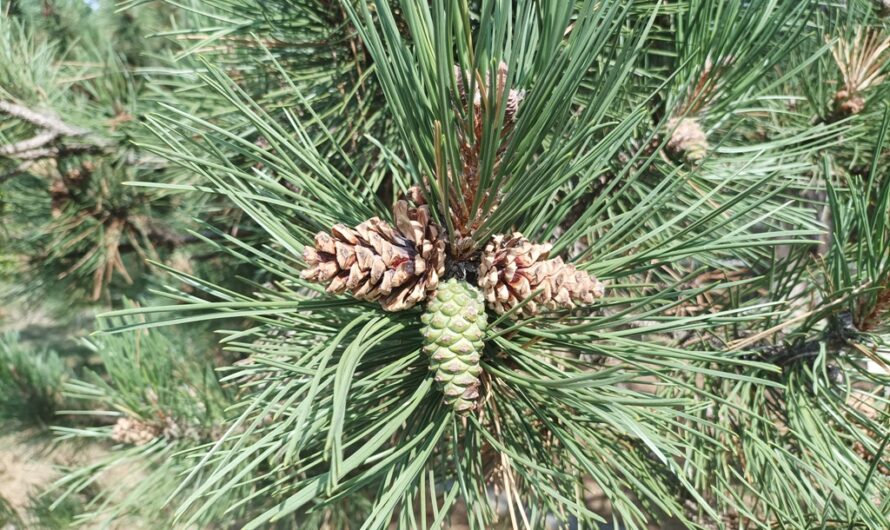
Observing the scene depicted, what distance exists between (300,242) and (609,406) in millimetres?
240

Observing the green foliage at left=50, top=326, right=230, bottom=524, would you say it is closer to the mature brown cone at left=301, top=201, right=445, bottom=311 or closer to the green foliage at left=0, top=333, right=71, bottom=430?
the green foliage at left=0, top=333, right=71, bottom=430

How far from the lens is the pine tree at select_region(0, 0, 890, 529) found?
0.34 metres

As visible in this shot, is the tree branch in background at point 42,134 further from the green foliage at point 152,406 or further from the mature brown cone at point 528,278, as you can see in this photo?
the mature brown cone at point 528,278

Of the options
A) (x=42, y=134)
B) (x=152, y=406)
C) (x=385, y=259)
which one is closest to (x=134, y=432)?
(x=152, y=406)

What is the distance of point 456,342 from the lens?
372 millimetres

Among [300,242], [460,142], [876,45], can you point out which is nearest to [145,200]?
[300,242]

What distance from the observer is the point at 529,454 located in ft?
1.54

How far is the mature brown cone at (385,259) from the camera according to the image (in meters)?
0.36

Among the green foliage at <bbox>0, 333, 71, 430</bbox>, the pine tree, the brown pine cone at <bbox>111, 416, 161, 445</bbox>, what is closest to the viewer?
the pine tree

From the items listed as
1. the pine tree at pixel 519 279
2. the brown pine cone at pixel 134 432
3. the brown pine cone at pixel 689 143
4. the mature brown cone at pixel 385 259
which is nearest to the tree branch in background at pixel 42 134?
the pine tree at pixel 519 279

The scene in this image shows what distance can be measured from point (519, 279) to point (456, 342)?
2.3 inches

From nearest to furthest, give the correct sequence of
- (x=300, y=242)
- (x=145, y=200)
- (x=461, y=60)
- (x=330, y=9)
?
1. (x=461, y=60)
2. (x=300, y=242)
3. (x=330, y=9)
4. (x=145, y=200)

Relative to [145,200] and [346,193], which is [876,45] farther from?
[145,200]

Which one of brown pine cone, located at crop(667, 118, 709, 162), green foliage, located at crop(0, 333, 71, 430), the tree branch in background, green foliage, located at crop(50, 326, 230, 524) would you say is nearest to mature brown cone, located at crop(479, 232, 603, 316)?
brown pine cone, located at crop(667, 118, 709, 162)
